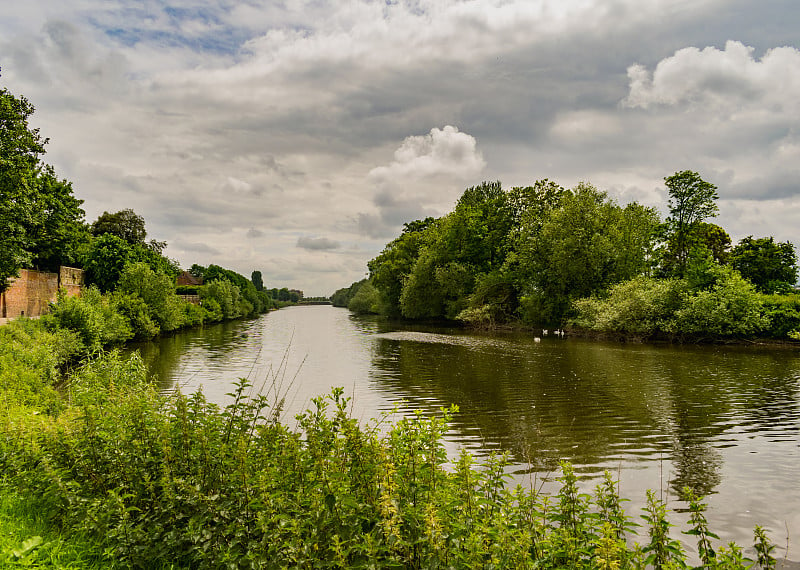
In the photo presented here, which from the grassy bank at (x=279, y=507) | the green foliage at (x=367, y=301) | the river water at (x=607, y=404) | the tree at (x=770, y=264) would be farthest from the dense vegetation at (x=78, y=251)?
the tree at (x=770, y=264)

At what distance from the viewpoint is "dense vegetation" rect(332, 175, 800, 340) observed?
35719 millimetres

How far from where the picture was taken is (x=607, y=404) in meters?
16.2

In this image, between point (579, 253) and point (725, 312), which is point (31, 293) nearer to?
point (579, 253)

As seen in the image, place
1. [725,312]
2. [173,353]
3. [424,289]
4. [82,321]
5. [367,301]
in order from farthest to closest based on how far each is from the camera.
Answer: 1. [367,301]
2. [424,289]
3. [725,312]
4. [173,353]
5. [82,321]

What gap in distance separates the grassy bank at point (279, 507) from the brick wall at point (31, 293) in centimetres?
3373

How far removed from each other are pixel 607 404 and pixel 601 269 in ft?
113

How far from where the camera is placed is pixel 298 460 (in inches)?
212

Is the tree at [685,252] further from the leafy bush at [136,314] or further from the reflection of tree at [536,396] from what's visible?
the leafy bush at [136,314]

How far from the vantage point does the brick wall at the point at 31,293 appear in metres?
35.2

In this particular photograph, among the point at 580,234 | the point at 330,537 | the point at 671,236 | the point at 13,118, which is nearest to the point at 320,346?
the point at 13,118

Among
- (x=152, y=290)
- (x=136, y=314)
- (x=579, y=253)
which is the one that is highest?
(x=579, y=253)

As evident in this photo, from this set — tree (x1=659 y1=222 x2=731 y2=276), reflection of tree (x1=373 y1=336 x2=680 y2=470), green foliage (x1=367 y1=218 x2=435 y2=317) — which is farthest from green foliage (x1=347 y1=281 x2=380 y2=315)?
reflection of tree (x1=373 y1=336 x2=680 y2=470)

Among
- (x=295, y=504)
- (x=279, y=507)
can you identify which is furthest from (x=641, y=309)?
(x=279, y=507)

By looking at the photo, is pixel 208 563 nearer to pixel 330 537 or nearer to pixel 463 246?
pixel 330 537
